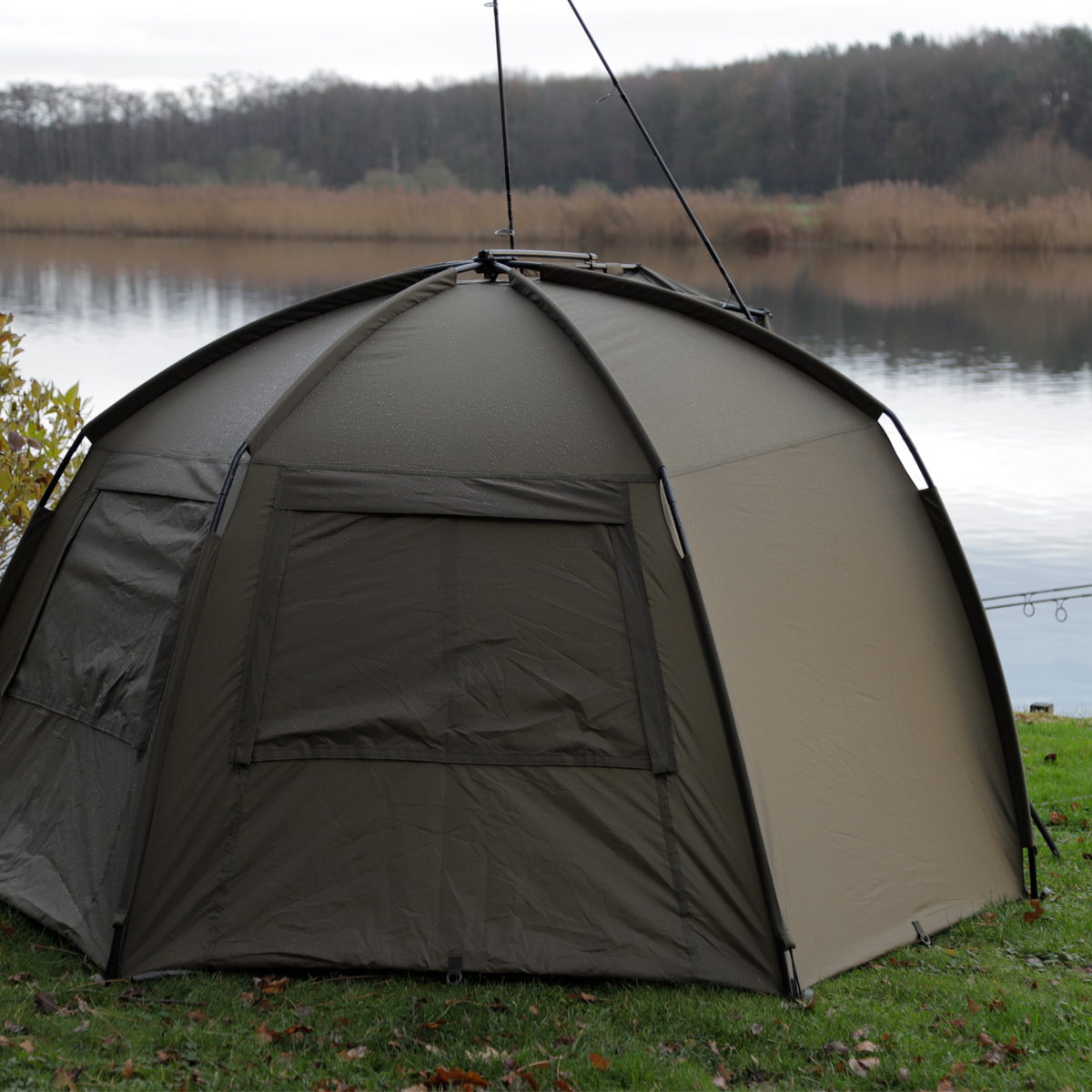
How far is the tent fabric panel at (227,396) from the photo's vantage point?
142 inches

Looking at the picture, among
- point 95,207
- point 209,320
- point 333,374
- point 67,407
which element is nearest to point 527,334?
point 333,374

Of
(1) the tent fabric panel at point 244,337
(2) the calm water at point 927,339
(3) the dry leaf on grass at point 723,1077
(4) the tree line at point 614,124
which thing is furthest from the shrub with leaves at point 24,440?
(4) the tree line at point 614,124

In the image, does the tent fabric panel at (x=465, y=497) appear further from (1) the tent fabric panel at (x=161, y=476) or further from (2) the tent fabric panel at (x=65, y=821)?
(2) the tent fabric panel at (x=65, y=821)

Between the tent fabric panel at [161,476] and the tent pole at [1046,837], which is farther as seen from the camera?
the tent pole at [1046,837]

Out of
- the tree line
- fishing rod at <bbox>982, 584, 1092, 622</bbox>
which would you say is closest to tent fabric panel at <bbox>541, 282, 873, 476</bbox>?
fishing rod at <bbox>982, 584, 1092, 622</bbox>

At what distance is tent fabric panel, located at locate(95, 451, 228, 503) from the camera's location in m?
3.52

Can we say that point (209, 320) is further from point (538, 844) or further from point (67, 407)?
point (538, 844)

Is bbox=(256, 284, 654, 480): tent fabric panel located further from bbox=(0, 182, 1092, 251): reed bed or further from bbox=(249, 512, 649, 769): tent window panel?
bbox=(0, 182, 1092, 251): reed bed

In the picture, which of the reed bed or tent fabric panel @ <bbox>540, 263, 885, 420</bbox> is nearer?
tent fabric panel @ <bbox>540, 263, 885, 420</bbox>

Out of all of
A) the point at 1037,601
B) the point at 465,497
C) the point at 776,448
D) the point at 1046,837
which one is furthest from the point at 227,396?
the point at 1037,601

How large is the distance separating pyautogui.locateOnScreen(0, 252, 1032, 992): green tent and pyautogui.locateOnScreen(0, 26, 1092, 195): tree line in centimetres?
4372

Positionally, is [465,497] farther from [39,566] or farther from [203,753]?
[39,566]

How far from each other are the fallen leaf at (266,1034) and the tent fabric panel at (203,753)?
42 centimetres

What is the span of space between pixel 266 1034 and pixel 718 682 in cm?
149
